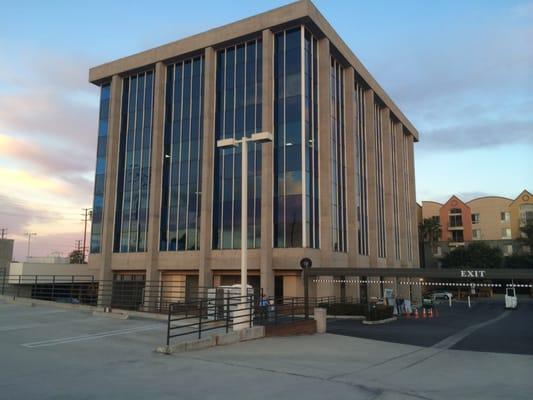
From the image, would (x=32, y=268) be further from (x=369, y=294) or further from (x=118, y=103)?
(x=369, y=294)

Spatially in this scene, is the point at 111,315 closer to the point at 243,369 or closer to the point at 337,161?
the point at 243,369

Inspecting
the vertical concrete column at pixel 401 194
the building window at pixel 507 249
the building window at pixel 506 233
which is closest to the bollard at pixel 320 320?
the vertical concrete column at pixel 401 194

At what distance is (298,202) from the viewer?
3397cm

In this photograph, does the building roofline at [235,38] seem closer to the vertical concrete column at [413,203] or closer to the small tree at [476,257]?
the vertical concrete column at [413,203]

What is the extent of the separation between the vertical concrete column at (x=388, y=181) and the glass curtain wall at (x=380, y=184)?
529 millimetres

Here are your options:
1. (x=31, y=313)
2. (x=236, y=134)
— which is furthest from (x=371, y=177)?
(x=31, y=313)

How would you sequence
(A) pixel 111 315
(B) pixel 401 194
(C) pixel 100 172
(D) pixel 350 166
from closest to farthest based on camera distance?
(A) pixel 111 315 < (D) pixel 350 166 < (C) pixel 100 172 < (B) pixel 401 194

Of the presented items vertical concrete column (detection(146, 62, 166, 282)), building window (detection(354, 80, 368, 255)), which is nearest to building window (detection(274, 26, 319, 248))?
building window (detection(354, 80, 368, 255))

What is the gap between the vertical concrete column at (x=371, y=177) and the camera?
4521 centimetres

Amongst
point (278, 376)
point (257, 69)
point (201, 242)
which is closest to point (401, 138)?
point (257, 69)

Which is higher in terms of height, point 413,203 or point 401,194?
point 401,194

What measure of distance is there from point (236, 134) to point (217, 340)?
25.1 metres

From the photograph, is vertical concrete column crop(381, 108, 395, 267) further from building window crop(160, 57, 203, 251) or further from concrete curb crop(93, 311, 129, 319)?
concrete curb crop(93, 311, 129, 319)

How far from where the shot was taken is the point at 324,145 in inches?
1428
